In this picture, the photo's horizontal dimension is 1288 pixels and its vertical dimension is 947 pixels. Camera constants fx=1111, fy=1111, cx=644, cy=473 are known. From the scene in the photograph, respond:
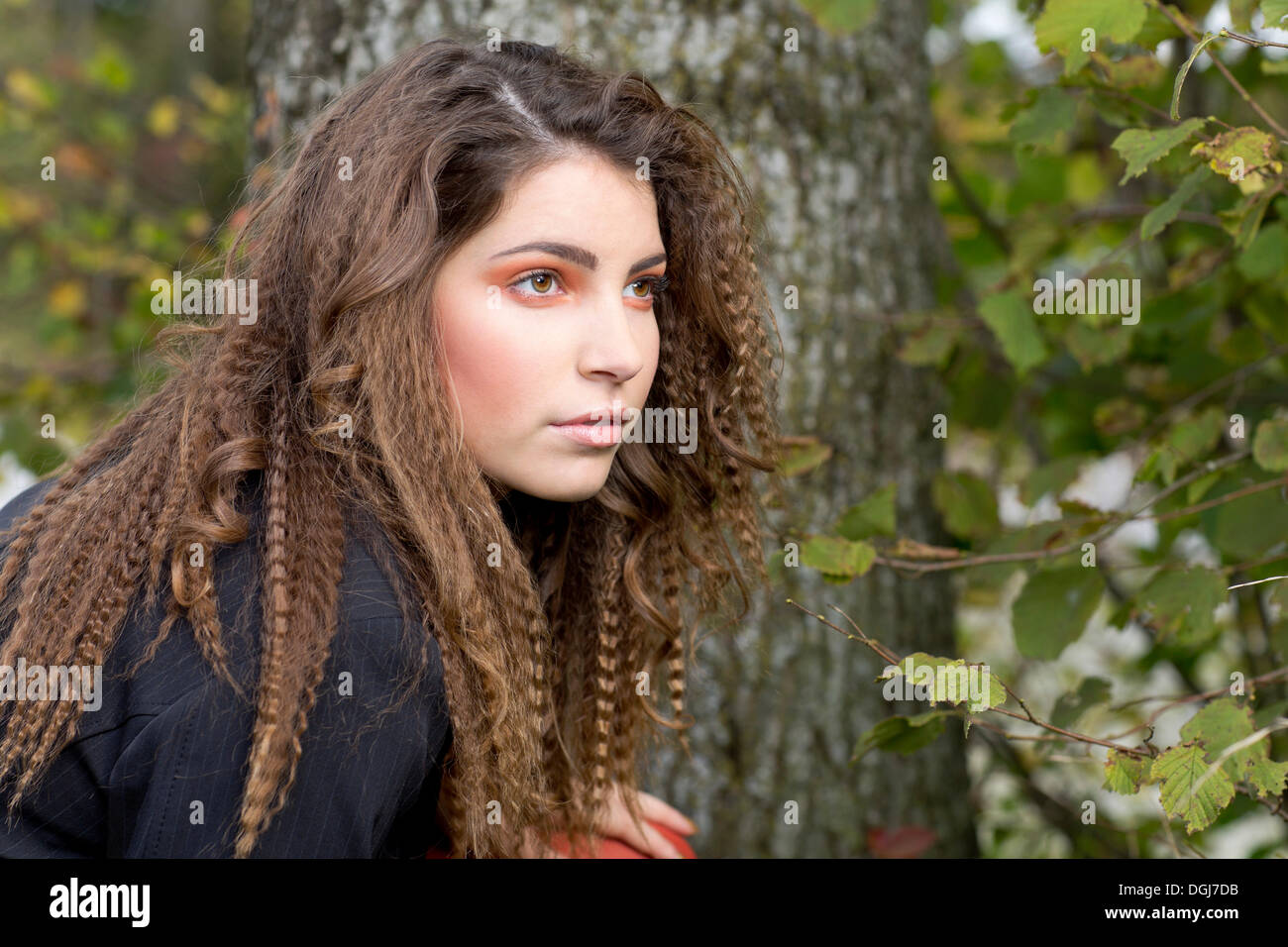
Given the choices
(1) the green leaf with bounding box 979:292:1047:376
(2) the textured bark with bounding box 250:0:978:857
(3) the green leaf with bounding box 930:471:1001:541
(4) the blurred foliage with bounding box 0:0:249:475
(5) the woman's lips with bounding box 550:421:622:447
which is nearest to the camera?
(5) the woman's lips with bounding box 550:421:622:447

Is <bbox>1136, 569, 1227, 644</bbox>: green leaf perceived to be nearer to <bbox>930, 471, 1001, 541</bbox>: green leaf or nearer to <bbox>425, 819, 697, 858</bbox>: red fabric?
<bbox>930, 471, 1001, 541</bbox>: green leaf

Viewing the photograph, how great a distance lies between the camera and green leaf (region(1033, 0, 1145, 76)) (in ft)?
5.41

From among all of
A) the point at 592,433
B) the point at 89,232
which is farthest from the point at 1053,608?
the point at 89,232

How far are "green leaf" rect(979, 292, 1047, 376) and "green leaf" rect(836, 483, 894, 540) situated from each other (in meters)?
0.45

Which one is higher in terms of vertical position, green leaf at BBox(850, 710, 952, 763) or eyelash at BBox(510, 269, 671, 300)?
eyelash at BBox(510, 269, 671, 300)

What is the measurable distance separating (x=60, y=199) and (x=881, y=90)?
168 inches

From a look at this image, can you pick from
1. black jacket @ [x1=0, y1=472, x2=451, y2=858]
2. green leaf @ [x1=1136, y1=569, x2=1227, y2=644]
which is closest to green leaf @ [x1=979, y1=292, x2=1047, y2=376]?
green leaf @ [x1=1136, y1=569, x2=1227, y2=644]

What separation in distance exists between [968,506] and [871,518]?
2.26 ft

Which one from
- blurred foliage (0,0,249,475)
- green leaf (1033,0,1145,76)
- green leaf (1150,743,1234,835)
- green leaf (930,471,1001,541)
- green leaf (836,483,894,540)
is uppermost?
blurred foliage (0,0,249,475)

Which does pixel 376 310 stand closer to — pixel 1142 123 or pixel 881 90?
pixel 1142 123

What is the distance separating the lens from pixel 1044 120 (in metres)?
2.03

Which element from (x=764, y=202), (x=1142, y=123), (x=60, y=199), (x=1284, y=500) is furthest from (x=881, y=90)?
(x=60, y=199)

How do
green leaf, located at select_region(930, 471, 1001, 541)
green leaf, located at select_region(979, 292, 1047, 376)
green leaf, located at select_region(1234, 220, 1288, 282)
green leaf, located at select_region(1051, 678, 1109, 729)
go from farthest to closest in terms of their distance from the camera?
green leaf, located at select_region(930, 471, 1001, 541) → green leaf, located at select_region(979, 292, 1047, 376) → green leaf, located at select_region(1234, 220, 1288, 282) → green leaf, located at select_region(1051, 678, 1109, 729)

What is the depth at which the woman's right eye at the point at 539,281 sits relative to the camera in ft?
5.41
